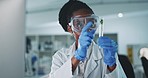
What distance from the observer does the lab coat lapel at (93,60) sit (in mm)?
1020

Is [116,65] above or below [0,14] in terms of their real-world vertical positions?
below

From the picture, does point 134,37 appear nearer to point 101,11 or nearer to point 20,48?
point 101,11

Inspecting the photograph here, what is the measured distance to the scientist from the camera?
84 centimetres

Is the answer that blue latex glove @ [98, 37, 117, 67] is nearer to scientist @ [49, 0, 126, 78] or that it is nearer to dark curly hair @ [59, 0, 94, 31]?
scientist @ [49, 0, 126, 78]

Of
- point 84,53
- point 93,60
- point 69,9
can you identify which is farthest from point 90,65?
point 69,9

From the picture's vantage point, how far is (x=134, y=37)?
4059 millimetres

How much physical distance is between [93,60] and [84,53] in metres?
0.21

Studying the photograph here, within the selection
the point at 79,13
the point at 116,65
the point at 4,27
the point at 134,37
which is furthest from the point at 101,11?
the point at 134,37

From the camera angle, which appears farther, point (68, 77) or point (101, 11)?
point (101, 11)

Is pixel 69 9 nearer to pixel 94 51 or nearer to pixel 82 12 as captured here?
pixel 82 12

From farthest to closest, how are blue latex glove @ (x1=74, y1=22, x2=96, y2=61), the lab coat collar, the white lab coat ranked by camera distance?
the lab coat collar, the white lab coat, blue latex glove @ (x1=74, y1=22, x2=96, y2=61)

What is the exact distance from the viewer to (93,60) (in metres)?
1.04

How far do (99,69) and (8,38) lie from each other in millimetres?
558

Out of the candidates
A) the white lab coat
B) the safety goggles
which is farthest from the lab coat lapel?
the safety goggles
